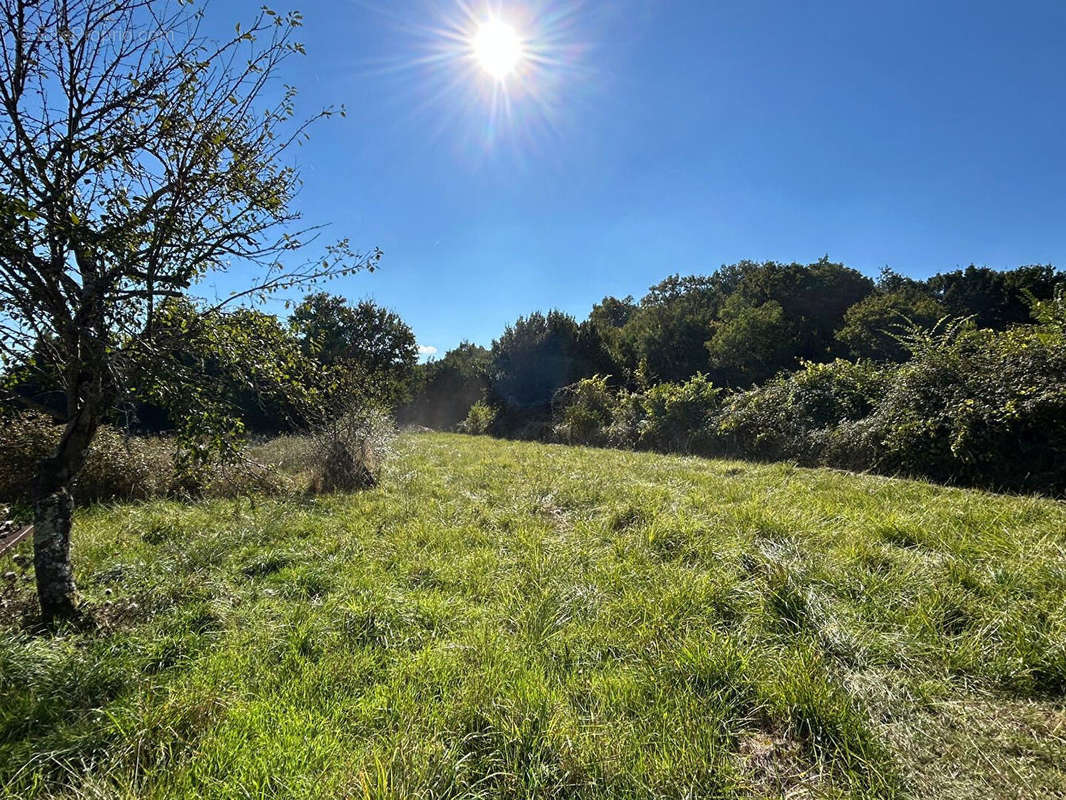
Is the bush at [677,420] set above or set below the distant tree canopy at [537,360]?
below

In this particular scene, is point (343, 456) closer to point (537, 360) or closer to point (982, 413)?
point (982, 413)

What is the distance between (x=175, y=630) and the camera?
2381mm

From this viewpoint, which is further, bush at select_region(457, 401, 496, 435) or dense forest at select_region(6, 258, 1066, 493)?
bush at select_region(457, 401, 496, 435)

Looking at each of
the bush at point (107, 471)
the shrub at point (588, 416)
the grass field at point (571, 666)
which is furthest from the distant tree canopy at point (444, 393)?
the grass field at point (571, 666)

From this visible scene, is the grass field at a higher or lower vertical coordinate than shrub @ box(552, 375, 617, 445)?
lower

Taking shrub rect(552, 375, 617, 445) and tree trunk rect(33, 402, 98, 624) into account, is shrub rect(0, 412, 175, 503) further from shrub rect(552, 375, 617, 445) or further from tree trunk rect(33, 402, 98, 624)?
shrub rect(552, 375, 617, 445)

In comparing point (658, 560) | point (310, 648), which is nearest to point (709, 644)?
point (658, 560)

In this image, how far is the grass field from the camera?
1.42 meters

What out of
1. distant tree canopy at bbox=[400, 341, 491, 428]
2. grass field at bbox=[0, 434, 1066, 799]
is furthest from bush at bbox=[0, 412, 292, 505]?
distant tree canopy at bbox=[400, 341, 491, 428]

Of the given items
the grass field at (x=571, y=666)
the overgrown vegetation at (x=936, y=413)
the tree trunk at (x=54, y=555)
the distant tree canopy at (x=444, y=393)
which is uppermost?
the distant tree canopy at (x=444, y=393)

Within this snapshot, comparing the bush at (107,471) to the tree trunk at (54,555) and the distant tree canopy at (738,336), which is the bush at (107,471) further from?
the distant tree canopy at (738,336)

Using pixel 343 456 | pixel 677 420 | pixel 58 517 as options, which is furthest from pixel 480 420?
pixel 58 517

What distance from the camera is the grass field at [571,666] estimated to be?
1.42 meters

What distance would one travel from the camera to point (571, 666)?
2.05 m
